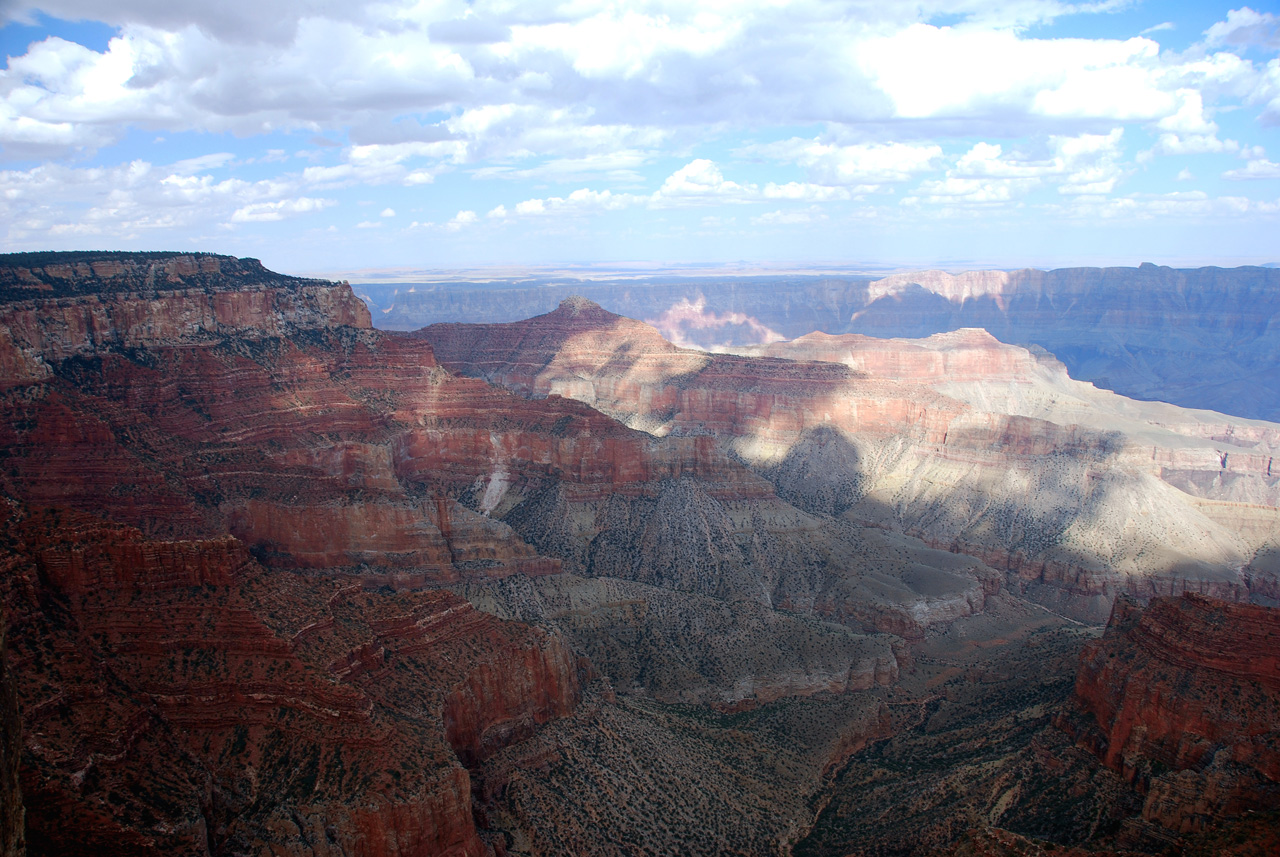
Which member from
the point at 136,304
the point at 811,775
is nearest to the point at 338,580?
the point at 811,775

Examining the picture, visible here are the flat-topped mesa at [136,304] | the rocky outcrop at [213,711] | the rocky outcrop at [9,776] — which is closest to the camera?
the rocky outcrop at [9,776]

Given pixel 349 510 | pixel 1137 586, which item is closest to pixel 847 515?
pixel 1137 586

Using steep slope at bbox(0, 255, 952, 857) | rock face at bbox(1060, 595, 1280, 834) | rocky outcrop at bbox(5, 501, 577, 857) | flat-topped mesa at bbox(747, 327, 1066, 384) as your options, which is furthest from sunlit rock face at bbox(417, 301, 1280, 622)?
rocky outcrop at bbox(5, 501, 577, 857)

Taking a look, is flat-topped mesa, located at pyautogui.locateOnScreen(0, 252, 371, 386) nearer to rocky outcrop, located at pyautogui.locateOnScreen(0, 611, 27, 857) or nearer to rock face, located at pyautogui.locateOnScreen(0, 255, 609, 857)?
rock face, located at pyautogui.locateOnScreen(0, 255, 609, 857)

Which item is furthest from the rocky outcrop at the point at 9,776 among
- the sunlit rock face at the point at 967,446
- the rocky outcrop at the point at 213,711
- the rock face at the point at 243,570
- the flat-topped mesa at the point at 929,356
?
the flat-topped mesa at the point at 929,356

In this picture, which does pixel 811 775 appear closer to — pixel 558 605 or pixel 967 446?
pixel 558 605

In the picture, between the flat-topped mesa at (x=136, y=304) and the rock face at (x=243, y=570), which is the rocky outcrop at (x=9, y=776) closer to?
the rock face at (x=243, y=570)

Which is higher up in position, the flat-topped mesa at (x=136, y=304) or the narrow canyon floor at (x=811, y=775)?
the flat-topped mesa at (x=136, y=304)
